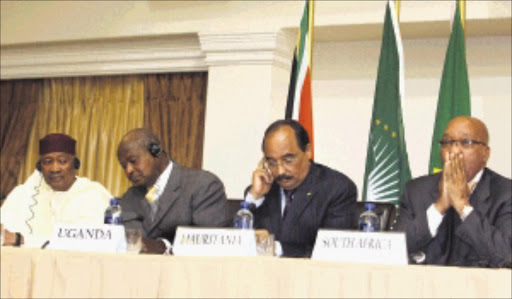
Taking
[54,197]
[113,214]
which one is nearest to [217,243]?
[113,214]

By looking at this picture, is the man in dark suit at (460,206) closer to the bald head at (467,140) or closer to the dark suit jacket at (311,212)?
the bald head at (467,140)

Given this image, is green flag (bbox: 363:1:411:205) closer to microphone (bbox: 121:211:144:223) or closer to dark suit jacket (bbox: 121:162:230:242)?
dark suit jacket (bbox: 121:162:230:242)

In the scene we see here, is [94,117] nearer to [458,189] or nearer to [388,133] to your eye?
[388,133]

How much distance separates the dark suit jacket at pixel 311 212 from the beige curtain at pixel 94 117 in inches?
147

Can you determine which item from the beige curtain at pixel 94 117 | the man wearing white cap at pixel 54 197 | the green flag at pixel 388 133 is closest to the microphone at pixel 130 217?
the man wearing white cap at pixel 54 197

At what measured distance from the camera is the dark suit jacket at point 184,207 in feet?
14.3

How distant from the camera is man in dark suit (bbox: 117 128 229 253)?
172 inches

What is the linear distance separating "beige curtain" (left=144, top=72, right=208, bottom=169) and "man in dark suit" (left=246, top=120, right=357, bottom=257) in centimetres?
329

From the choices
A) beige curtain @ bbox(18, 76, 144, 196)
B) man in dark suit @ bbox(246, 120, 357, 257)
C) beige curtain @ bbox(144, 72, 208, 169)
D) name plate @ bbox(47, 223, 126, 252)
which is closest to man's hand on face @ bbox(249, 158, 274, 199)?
man in dark suit @ bbox(246, 120, 357, 257)

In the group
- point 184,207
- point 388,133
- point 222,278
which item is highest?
point 388,133

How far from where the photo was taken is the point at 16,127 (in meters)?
8.28

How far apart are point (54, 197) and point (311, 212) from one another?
1.75 meters

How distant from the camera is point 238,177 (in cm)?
703

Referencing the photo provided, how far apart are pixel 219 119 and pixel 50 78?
6.17ft
